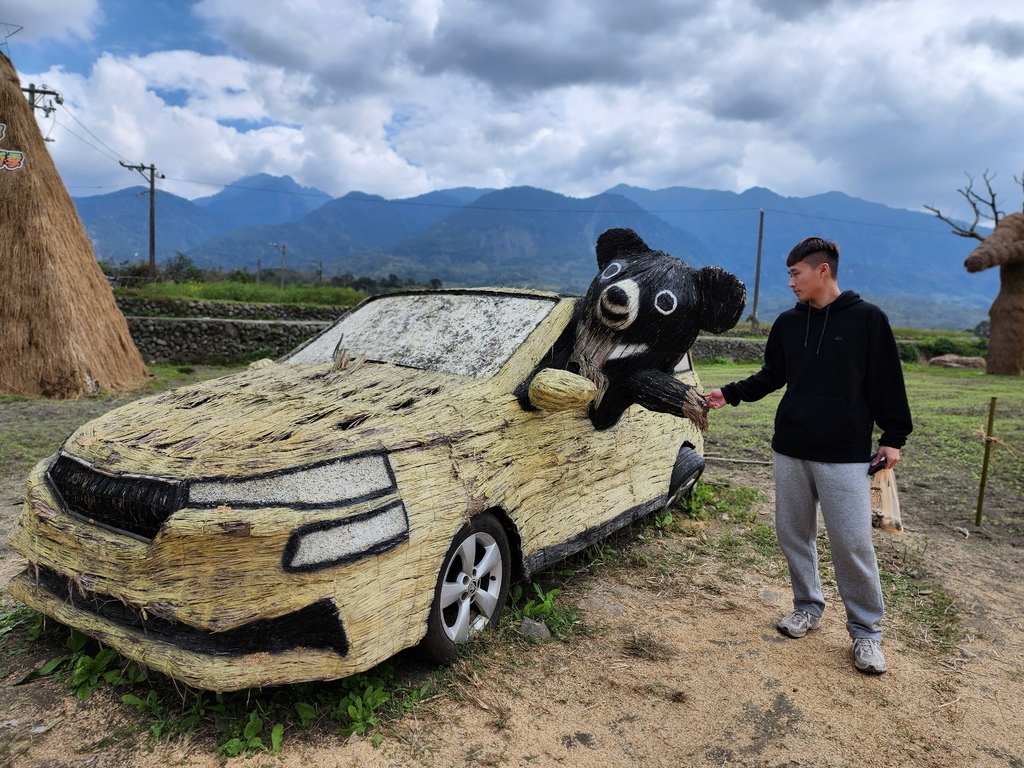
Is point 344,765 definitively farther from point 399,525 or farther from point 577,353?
point 577,353

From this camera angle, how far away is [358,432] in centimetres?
262

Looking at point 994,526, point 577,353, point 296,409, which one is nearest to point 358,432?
point 296,409

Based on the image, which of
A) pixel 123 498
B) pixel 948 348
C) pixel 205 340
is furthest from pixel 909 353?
pixel 123 498

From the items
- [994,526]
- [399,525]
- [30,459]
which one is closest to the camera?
[399,525]

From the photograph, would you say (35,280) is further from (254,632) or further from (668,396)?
(668,396)

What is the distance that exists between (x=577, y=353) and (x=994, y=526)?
4163 mm

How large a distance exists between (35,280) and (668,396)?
35.1ft

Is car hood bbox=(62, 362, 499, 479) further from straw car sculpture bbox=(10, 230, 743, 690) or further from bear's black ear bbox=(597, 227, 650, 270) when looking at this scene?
bear's black ear bbox=(597, 227, 650, 270)

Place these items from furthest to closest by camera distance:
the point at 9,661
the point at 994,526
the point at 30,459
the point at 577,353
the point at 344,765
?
the point at 30,459 < the point at 994,526 < the point at 577,353 < the point at 9,661 < the point at 344,765

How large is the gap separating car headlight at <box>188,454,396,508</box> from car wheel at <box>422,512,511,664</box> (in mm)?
473

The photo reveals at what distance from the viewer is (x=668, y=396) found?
132 inches

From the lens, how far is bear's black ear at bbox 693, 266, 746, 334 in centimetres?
351

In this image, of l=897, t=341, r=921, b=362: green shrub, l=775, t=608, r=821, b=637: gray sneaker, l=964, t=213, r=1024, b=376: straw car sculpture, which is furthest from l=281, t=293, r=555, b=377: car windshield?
l=897, t=341, r=921, b=362: green shrub

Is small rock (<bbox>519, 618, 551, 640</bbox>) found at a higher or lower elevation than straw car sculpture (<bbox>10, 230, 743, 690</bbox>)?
lower
